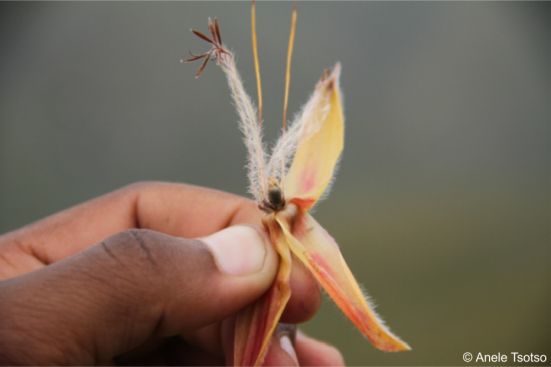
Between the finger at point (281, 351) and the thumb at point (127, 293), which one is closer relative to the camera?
the thumb at point (127, 293)

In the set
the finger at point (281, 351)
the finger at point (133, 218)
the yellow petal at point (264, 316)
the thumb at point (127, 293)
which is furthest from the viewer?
the finger at point (133, 218)

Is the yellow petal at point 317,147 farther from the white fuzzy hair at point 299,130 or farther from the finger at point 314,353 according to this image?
the finger at point 314,353

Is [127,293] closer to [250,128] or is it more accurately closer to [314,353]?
[250,128]

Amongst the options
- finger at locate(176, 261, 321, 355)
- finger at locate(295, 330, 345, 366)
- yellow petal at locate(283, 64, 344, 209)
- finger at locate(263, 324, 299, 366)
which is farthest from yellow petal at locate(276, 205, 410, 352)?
finger at locate(295, 330, 345, 366)

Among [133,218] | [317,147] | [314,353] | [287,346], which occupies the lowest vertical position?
[314,353]

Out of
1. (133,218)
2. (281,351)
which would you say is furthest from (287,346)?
(133,218)

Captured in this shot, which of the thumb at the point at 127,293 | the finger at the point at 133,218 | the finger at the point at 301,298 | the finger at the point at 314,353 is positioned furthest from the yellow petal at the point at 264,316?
the finger at the point at 314,353

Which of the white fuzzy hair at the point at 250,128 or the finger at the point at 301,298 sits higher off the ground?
the white fuzzy hair at the point at 250,128
